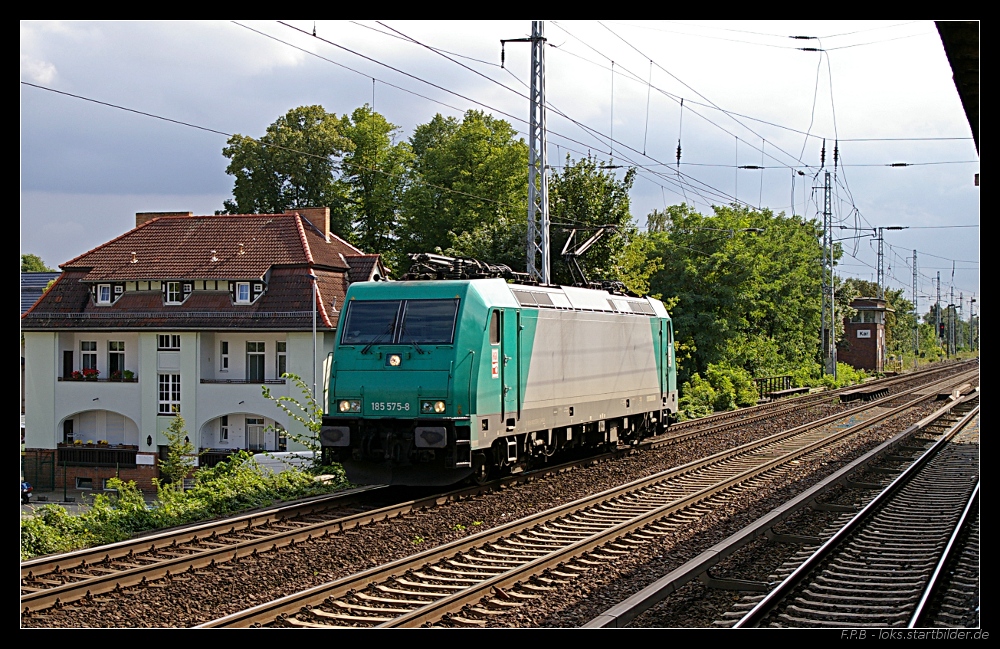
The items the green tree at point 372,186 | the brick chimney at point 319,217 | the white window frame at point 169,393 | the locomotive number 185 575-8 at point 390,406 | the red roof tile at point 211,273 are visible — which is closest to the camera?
the locomotive number 185 575-8 at point 390,406

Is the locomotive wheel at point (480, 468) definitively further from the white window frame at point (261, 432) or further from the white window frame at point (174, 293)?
the white window frame at point (174, 293)

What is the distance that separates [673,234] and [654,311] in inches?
864

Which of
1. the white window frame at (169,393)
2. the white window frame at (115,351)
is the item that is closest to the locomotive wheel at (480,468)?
the white window frame at (169,393)

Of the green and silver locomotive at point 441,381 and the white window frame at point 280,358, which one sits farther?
the white window frame at point 280,358

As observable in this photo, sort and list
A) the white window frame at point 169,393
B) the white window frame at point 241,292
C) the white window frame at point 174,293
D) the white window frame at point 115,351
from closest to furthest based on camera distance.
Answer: the white window frame at point 169,393, the white window frame at point 241,292, the white window frame at point 174,293, the white window frame at point 115,351

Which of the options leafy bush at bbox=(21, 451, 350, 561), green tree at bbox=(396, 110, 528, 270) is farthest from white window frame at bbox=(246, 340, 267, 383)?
leafy bush at bbox=(21, 451, 350, 561)

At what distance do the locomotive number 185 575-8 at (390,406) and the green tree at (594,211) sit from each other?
14.1 m

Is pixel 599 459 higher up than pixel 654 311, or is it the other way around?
pixel 654 311

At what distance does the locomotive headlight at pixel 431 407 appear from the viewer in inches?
520

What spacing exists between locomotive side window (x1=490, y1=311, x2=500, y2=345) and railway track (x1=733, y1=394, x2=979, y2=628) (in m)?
5.19

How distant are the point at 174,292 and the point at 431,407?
28.3 metres

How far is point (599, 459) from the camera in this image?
18.6 metres
